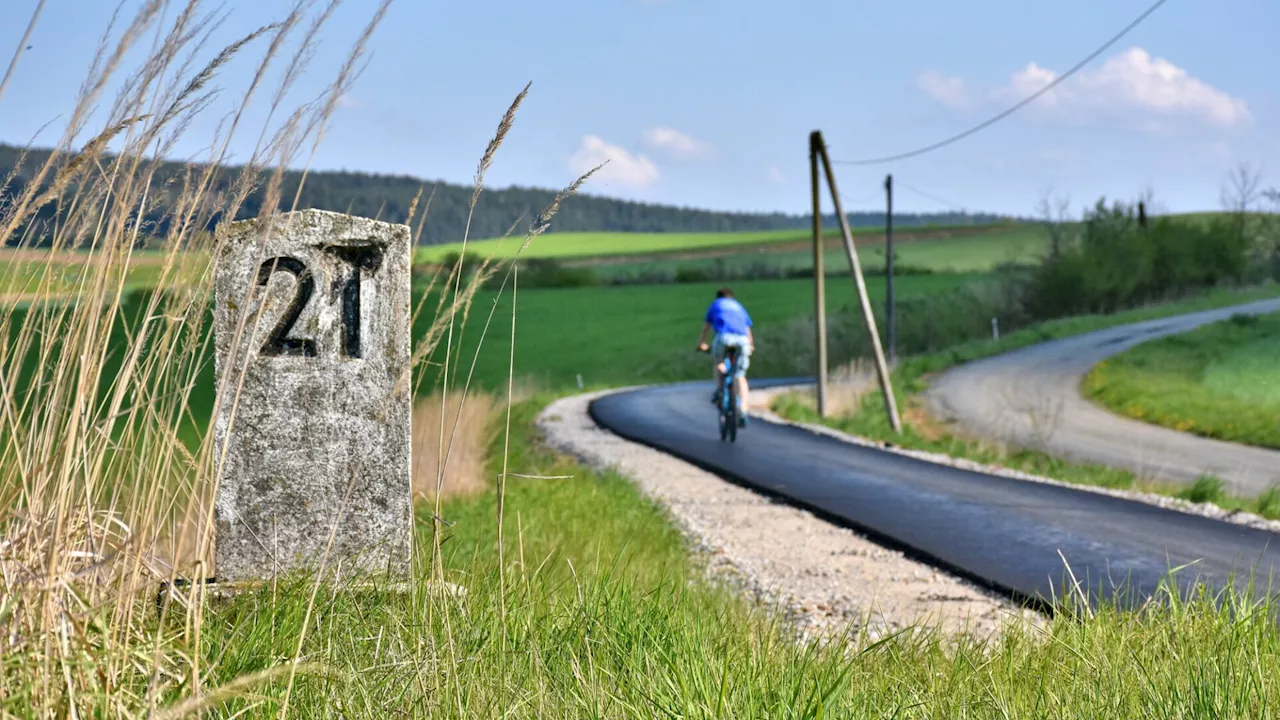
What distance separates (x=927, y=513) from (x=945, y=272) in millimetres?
62265

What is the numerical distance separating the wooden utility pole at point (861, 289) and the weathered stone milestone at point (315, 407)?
1336 centimetres

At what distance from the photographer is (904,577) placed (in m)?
7.15

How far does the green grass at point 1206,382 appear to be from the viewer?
18594 millimetres

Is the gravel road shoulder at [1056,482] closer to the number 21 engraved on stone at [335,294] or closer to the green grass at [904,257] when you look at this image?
the number 21 engraved on stone at [335,294]

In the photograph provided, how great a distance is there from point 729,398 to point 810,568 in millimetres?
7755

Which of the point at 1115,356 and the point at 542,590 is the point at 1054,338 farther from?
the point at 542,590

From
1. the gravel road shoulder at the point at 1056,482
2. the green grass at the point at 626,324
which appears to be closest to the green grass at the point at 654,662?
the gravel road shoulder at the point at 1056,482

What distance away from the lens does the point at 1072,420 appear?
64.1 feet

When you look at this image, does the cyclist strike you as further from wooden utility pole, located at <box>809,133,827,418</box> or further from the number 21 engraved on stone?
the number 21 engraved on stone

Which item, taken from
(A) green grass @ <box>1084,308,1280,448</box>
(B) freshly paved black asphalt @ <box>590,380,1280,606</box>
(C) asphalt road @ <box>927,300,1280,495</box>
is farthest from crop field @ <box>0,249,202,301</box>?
(A) green grass @ <box>1084,308,1280,448</box>

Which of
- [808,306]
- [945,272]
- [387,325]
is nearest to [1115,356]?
[387,325]

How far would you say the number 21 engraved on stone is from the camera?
182 inches

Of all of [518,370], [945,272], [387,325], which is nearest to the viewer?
[387,325]

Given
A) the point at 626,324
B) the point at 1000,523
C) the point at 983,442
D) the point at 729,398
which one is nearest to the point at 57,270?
the point at 1000,523
